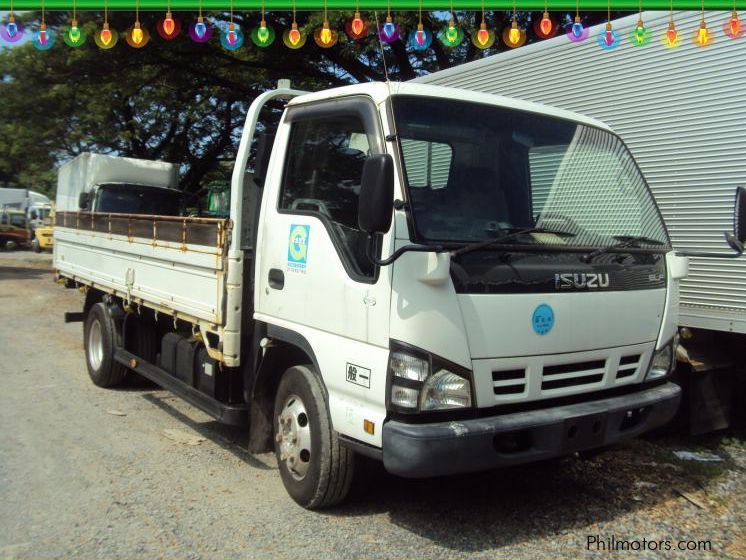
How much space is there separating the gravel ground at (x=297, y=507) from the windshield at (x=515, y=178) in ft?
5.54

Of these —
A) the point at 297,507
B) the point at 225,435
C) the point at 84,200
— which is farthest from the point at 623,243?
the point at 84,200

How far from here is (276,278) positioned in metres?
4.44

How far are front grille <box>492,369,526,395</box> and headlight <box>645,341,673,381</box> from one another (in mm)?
1088

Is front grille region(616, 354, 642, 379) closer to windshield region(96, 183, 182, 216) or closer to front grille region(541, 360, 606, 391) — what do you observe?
front grille region(541, 360, 606, 391)

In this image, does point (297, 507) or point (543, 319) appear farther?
point (297, 507)

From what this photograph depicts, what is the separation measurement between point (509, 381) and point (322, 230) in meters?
1.35

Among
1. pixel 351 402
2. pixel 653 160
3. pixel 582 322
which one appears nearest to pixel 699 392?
pixel 653 160

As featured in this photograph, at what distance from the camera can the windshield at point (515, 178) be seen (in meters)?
3.76

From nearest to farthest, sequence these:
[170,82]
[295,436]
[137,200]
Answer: [295,436], [137,200], [170,82]

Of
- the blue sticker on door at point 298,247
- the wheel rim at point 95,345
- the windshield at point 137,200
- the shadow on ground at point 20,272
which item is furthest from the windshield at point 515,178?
the shadow on ground at point 20,272

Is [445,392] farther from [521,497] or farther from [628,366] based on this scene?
[521,497]

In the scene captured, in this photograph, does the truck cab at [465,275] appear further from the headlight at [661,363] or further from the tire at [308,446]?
the tire at [308,446]

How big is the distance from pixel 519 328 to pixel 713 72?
2.93 meters

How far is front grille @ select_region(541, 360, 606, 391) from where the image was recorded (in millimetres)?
3801
